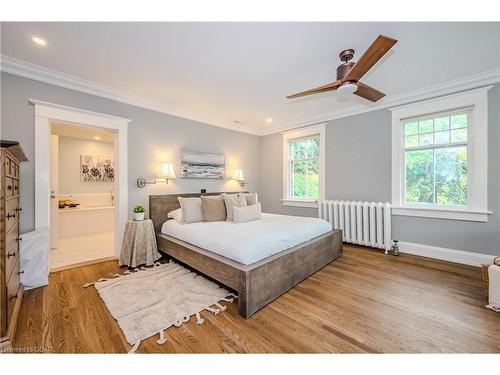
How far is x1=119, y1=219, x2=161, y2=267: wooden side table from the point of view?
2898mm

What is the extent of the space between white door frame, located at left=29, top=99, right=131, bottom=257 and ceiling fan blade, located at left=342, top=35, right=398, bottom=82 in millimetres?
3102

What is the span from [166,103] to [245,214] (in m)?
2.31

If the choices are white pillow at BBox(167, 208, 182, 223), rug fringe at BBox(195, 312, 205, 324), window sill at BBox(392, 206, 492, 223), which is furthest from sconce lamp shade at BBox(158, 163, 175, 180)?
window sill at BBox(392, 206, 492, 223)

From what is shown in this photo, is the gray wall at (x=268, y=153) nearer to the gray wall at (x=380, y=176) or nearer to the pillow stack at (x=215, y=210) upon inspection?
the gray wall at (x=380, y=176)

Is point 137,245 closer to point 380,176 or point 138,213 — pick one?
point 138,213

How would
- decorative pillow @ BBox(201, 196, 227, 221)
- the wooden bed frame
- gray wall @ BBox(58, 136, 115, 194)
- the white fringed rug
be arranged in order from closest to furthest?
the white fringed rug
the wooden bed frame
decorative pillow @ BBox(201, 196, 227, 221)
gray wall @ BBox(58, 136, 115, 194)

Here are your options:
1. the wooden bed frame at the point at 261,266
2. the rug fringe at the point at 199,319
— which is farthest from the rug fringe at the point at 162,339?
the wooden bed frame at the point at 261,266

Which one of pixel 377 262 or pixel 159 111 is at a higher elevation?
pixel 159 111

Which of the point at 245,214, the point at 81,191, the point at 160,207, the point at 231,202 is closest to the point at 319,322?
the point at 245,214

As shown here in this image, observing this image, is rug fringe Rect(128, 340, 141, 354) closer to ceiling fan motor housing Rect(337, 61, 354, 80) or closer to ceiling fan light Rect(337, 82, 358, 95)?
ceiling fan light Rect(337, 82, 358, 95)

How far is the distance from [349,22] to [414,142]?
8.05ft

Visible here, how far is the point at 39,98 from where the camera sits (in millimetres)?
2570
